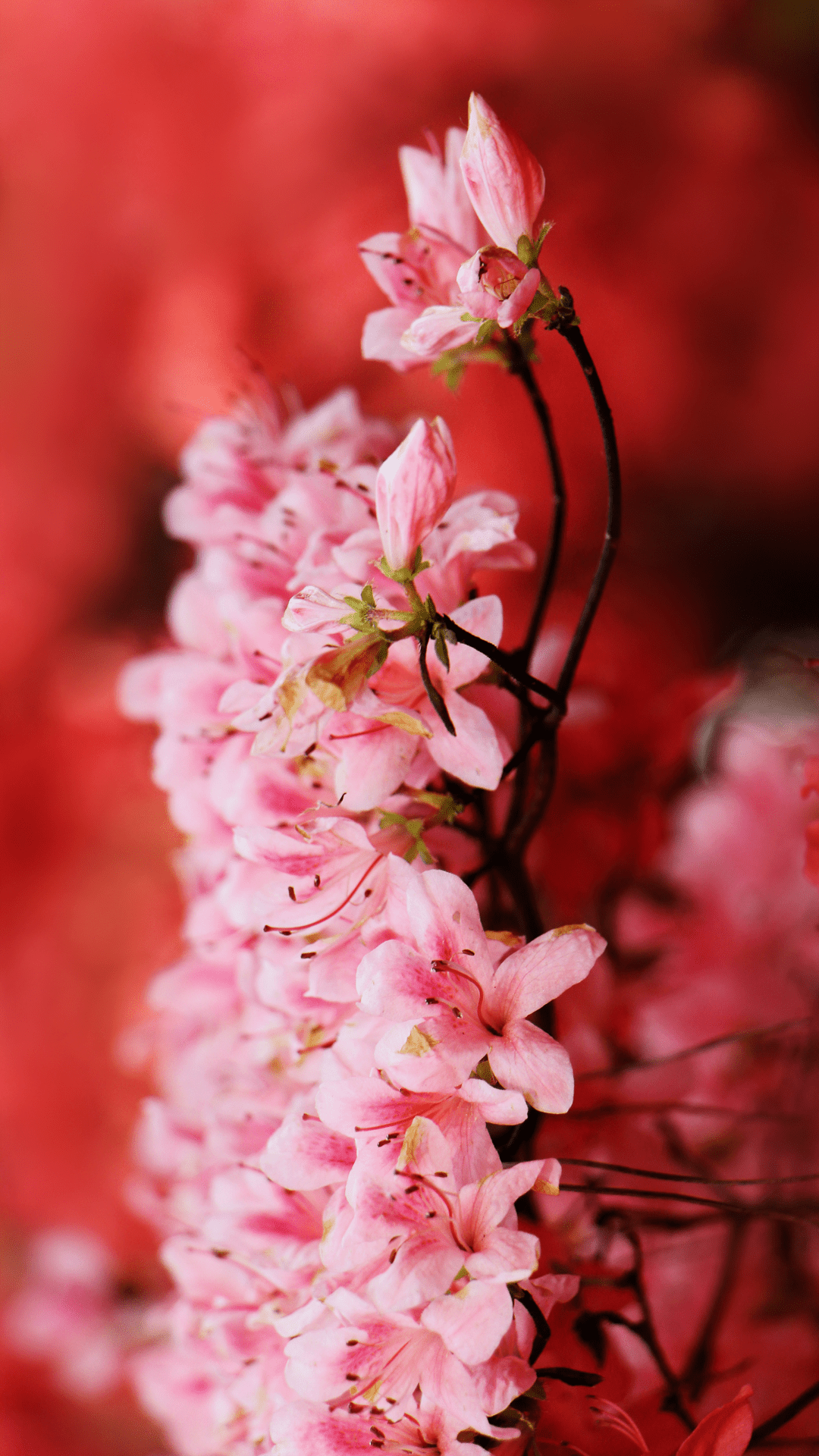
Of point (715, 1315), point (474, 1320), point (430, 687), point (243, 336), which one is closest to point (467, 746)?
point (430, 687)

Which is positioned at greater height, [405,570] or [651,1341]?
[405,570]

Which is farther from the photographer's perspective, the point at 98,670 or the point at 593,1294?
the point at 98,670

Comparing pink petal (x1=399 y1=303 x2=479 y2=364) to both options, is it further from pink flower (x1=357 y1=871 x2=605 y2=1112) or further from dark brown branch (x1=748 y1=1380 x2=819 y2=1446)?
dark brown branch (x1=748 y1=1380 x2=819 y2=1446)

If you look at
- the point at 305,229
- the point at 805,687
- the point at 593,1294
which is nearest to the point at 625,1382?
the point at 593,1294

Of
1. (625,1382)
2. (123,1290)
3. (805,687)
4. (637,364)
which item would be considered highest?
(637,364)

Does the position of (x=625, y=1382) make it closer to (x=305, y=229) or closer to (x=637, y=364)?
(x=637, y=364)

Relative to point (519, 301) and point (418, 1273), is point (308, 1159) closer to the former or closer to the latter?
point (418, 1273)
